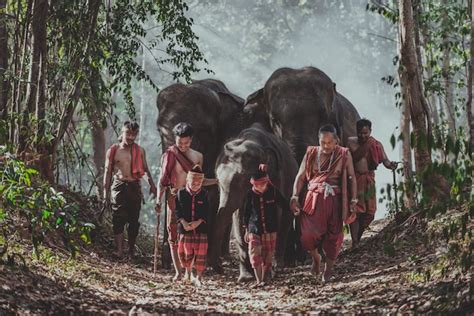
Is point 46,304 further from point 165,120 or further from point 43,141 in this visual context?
point 165,120

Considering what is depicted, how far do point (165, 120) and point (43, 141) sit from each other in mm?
3218

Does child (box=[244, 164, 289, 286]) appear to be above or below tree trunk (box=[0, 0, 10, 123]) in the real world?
below

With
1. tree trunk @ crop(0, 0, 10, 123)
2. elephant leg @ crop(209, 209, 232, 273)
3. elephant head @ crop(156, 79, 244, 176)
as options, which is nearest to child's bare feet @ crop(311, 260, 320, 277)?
elephant leg @ crop(209, 209, 232, 273)

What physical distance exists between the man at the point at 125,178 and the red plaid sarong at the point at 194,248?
5.70ft

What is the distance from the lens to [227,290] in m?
9.83

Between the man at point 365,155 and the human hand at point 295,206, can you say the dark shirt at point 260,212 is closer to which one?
the human hand at point 295,206

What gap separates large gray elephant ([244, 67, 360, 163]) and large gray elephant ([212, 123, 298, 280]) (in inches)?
60.7

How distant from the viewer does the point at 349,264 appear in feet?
37.8

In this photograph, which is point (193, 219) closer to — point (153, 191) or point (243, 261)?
point (243, 261)

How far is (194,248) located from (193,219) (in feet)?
1.10

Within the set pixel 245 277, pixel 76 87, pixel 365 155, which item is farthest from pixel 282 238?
pixel 76 87

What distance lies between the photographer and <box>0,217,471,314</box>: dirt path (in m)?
6.92

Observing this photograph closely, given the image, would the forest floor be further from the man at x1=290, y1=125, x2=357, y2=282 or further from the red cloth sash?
the red cloth sash

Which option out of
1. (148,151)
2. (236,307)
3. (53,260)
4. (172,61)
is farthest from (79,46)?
(148,151)
